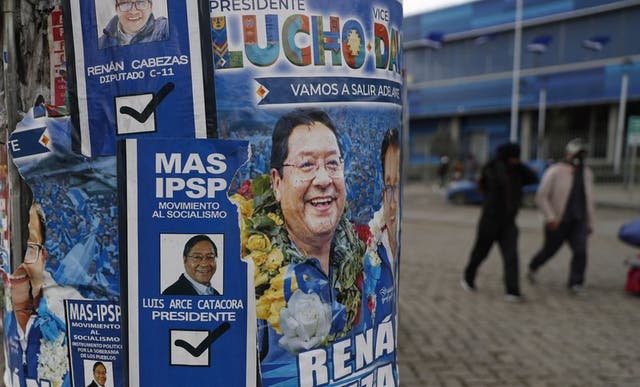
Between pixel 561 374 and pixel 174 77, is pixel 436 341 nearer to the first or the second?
pixel 561 374

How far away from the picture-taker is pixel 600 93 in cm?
3366

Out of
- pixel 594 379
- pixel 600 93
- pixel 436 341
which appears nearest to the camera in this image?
pixel 594 379

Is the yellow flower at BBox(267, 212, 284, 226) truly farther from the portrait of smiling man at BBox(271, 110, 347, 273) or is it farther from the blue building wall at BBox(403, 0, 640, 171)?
the blue building wall at BBox(403, 0, 640, 171)

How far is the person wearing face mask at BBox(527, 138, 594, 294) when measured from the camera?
653cm

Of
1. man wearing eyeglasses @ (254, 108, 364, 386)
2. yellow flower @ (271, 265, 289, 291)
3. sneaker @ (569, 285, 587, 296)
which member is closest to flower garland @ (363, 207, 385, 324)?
Answer: man wearing eyeglasses @ (254, 108, 364, 386)

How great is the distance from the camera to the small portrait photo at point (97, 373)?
177 cm

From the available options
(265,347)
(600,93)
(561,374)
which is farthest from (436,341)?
(600,93)

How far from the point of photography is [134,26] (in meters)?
1.62

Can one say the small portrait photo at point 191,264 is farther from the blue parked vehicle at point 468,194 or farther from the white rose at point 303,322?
the blue parked vehicle at point 468,194

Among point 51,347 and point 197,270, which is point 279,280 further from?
point 51,347

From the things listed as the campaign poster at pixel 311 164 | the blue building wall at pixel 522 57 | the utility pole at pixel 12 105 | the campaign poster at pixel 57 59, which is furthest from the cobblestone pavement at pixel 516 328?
the blue building wall at pixel 522 57

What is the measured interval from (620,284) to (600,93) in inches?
1201

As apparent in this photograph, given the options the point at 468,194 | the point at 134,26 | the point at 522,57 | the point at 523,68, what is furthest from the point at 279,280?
the point at 522,57

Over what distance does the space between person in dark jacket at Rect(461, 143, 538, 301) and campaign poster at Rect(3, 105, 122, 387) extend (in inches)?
205
